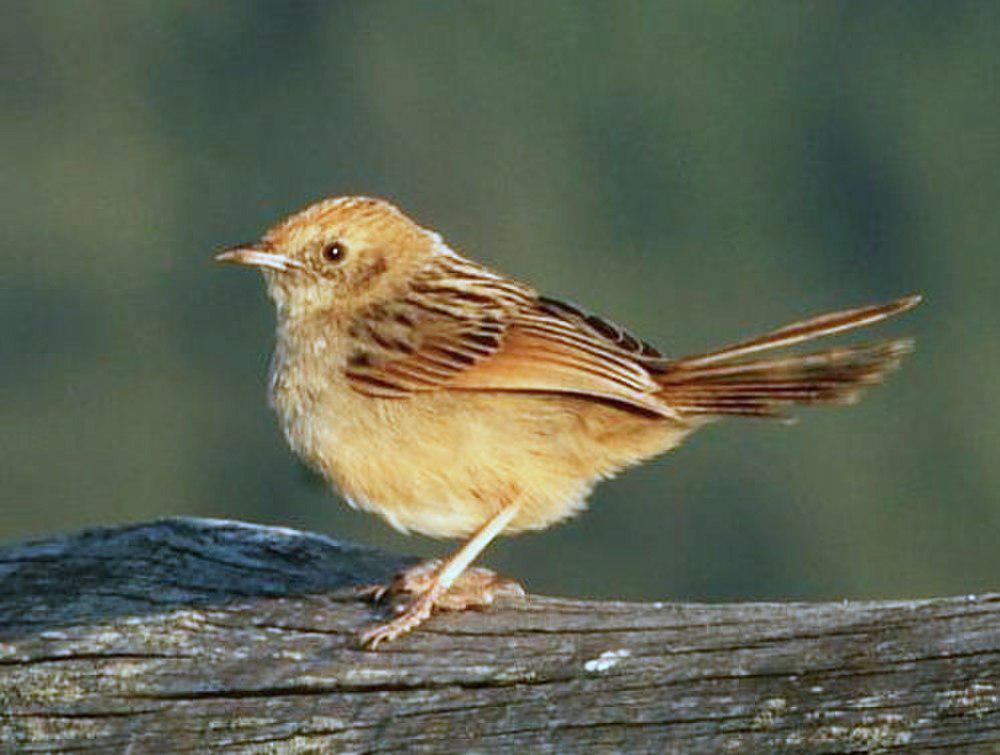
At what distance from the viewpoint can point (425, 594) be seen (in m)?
5.67

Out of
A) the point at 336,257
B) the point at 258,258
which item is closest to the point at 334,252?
the point at 336,257

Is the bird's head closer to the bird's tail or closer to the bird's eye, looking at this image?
the bird's eye

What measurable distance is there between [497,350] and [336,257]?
58cm

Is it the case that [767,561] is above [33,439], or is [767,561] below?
below

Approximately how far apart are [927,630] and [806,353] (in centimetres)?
208

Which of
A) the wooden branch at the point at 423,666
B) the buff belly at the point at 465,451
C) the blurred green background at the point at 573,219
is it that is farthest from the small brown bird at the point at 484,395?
the blurred green background at the point at 573,219

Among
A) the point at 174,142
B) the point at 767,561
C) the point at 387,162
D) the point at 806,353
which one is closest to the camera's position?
the point at 806,353

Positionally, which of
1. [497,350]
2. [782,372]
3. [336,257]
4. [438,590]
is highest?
[336,257]

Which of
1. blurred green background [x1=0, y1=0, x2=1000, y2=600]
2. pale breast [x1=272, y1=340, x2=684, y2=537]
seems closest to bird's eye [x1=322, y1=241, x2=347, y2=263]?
pale breast [x1=272, y1=340, x2=684, y2=537]

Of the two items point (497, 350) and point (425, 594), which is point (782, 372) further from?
point (425, 594)

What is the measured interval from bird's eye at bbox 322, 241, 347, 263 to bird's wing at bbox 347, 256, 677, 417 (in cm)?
17

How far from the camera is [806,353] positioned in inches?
256

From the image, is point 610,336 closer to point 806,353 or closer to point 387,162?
point 806,353

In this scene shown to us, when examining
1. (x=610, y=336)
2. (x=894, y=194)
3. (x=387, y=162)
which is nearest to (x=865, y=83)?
(x=894, y=194)
